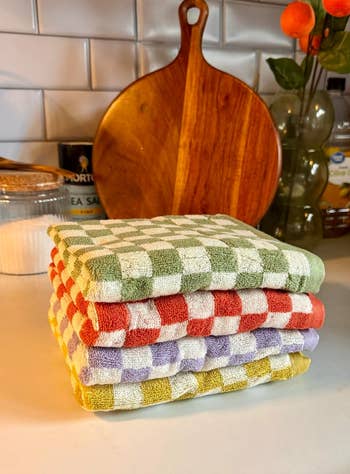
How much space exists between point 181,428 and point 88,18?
651 mm

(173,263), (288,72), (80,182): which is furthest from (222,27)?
(173,263)

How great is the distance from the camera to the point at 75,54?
2.56ft

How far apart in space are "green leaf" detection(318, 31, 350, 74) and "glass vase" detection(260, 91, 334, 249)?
2.5 inches

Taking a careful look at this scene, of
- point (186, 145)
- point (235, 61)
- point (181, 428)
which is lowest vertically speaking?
point (181, 428)

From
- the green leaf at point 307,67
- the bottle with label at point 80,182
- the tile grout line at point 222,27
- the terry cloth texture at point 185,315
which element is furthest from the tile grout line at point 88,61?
the terry cloth texture at point 185,315

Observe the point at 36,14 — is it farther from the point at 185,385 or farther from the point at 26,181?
the point at 185,385

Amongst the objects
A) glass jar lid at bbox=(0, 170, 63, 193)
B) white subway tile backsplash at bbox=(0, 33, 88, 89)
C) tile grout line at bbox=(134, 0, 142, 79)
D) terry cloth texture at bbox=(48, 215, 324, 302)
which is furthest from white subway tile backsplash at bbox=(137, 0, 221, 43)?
terry cloth texture at bbox=(48, 215, 324, 302)

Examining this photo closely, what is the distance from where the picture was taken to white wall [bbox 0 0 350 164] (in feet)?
2.46

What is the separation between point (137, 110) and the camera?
738 millimetres

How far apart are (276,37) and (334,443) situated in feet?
2.50

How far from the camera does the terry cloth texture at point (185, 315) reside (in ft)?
1.15

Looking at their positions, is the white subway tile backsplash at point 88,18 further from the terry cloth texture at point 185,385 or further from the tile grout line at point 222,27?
the terry cloth texture at point 185,385

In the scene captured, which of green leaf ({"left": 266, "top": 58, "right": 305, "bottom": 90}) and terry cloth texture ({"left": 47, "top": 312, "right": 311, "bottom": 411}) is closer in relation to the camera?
terry cloth texture ({"left": 47, "top": 312, "right": 311, "bottom": 411})

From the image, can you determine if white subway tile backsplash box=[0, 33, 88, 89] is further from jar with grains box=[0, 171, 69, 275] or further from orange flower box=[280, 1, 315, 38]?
orange flower box=[280, 1, 315, 38]
